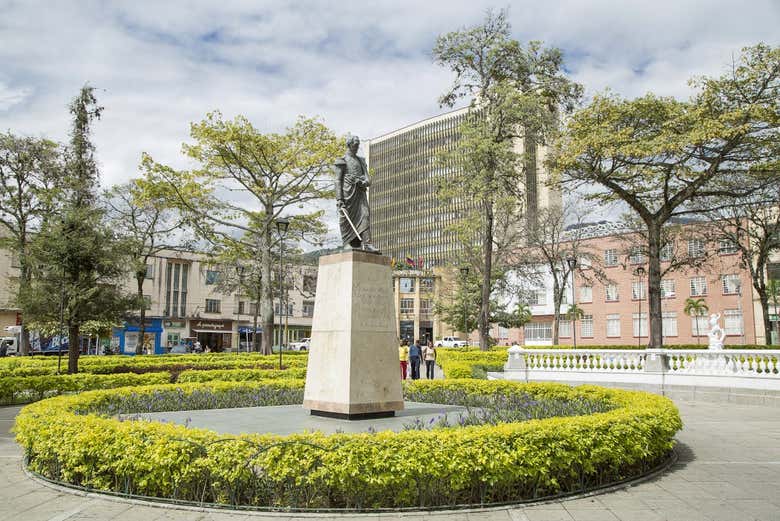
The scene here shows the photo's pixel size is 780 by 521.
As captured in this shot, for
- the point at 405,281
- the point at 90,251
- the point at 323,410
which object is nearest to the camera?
the point at 323,410

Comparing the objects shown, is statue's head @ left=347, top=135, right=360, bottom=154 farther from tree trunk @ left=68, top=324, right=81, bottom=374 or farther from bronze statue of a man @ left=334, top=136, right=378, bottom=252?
tree trunk @ left=68, top=324, right=81, bottom=374

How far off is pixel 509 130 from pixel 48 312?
2079 cm

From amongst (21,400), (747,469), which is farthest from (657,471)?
(21,400)

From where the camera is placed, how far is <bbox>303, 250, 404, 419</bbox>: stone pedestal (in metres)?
9.77

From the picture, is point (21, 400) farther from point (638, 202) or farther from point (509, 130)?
point (638, 202)

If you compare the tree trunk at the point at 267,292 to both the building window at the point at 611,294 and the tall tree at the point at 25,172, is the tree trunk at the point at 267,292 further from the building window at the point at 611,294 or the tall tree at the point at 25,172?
the building window at the point at 611,294

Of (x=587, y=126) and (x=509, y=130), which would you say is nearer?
(x=587, y=126)

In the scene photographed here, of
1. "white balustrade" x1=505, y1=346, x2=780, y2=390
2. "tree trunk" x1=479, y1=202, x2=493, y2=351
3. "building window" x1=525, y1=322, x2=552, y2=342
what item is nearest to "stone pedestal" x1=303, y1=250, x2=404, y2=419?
"white balustrade" x1=505, y1=346, x2=780, y2=390

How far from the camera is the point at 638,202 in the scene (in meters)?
25.9

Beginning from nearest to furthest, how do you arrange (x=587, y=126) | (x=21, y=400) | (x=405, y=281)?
(x=21, y=400)
(x=587, y=126)
(x=405, y=281)

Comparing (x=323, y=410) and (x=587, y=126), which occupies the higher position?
(x=587, y=126)

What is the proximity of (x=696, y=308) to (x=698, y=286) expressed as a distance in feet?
10.0

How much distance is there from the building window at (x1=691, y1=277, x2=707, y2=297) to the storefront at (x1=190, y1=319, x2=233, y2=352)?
44.5 metres

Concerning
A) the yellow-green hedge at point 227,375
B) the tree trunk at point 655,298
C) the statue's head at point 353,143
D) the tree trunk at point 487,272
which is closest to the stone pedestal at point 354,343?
the statue's head at point 353,143
